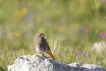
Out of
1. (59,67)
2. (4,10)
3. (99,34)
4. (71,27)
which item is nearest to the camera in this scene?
(59,67)

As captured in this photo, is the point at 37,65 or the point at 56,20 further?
the point at 56,20

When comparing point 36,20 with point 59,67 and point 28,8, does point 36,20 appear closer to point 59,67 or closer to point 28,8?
point 28,8

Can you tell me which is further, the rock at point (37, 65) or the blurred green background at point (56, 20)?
the blurred green background at point (56, 20)

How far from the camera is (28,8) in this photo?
11.6 meters

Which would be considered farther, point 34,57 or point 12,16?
point 12,16

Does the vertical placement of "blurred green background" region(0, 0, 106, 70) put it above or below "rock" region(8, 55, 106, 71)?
above

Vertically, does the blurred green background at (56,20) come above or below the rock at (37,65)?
above

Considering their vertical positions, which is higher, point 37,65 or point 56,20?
point 56,20

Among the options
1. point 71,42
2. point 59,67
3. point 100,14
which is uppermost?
point 100,14

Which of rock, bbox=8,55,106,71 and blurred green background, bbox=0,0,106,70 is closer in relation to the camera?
rock, bbox=8,55,106,71

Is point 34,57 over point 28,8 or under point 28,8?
under

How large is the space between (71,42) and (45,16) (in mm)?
1337

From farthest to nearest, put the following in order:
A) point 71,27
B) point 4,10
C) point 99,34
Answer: point 4,10 < point 71,27 < point 99,34

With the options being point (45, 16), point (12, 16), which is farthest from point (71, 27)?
point (12, 16)
